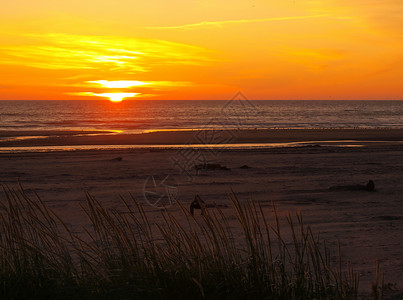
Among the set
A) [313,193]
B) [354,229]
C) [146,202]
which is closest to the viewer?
[354,229]

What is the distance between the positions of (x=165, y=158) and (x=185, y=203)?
34.5 ft

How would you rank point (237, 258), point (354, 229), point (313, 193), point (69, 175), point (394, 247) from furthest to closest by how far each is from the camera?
point (69, 175)
point (313, 193)
point (354, 229)
point (394, 247)
point (237, 258)

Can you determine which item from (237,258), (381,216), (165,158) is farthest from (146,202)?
(165,158)

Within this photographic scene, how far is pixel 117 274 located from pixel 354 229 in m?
5.79

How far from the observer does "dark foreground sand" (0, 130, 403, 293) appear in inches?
339

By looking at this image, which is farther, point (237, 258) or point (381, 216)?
point (381, 216)

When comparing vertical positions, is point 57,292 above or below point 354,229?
above

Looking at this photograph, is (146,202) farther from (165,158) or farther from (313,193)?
(165,158)

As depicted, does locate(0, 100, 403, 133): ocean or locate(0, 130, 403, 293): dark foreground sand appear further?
locate(0, 100, 403, 133): ocean

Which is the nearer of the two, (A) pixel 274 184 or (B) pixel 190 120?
(A) pixel 274 184

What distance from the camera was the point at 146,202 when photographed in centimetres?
1197

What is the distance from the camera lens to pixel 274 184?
14961mm

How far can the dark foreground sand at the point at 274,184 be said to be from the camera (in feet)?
28.3

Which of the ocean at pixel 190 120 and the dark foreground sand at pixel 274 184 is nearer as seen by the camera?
the dark foreground sand at pixel 274 184
